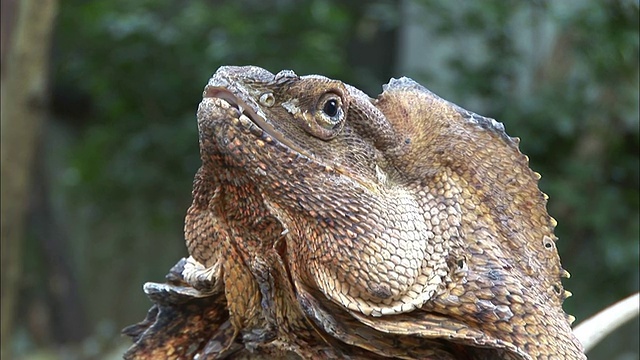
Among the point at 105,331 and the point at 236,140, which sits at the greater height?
the point at 105,331

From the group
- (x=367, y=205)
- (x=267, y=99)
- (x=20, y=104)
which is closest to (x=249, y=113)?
(x=267, y=99)

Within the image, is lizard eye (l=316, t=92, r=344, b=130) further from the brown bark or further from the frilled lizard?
the brown bark

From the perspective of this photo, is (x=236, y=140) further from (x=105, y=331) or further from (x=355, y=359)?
(x=105, y=331)

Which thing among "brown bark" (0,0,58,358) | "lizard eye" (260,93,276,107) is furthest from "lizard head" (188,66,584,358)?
"brown bark" (0,0,58,358)

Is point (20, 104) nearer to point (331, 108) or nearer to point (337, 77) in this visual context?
point (337, 77)

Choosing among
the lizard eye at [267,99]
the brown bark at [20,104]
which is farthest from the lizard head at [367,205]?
the brown bark at [20,104]

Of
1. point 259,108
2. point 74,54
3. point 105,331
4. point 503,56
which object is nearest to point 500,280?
point 259,108
